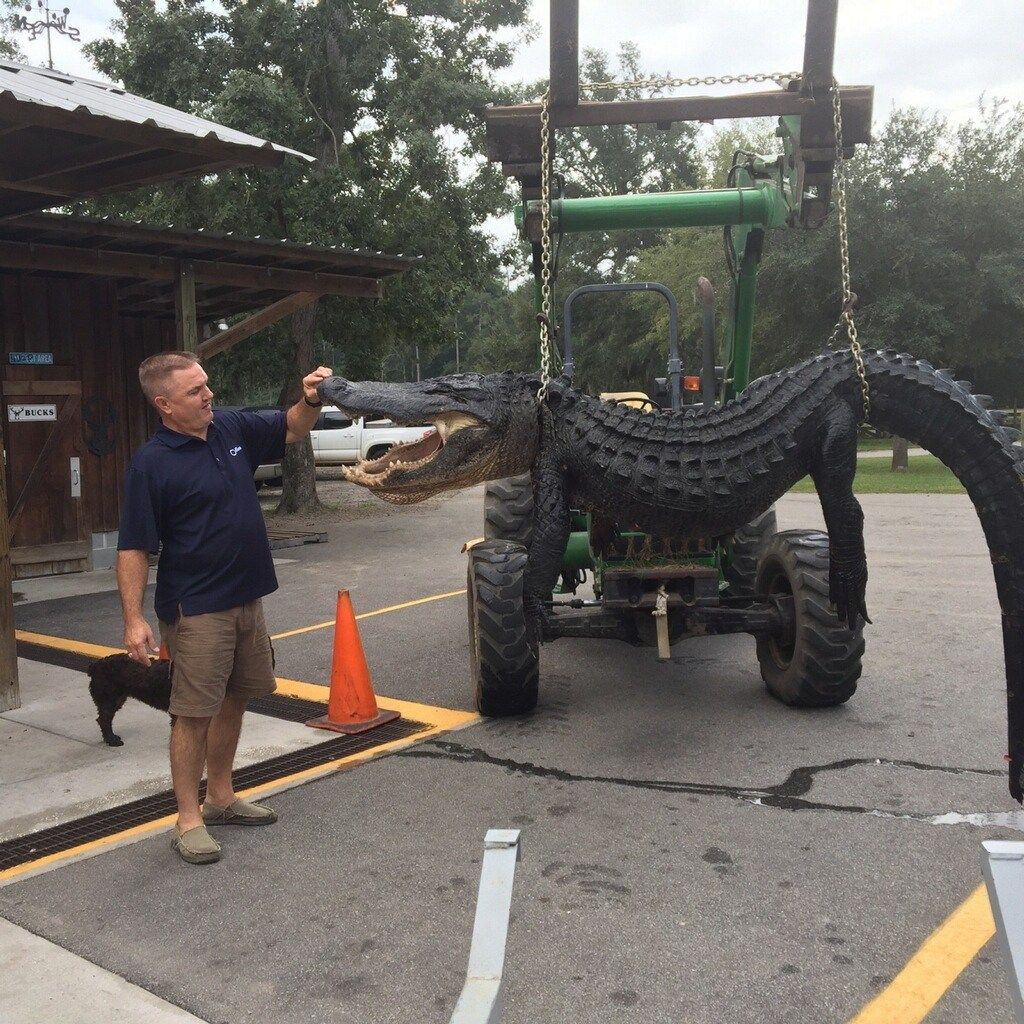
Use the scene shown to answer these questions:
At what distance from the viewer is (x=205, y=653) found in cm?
393

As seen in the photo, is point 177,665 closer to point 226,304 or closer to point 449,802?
point 449,802

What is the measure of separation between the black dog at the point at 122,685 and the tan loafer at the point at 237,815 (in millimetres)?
793

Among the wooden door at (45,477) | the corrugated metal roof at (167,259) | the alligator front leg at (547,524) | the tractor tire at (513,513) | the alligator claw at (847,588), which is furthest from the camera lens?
the wooden door at (45,477)

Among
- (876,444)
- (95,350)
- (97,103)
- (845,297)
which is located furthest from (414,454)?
(876,444)

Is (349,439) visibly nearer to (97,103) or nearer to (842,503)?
(97,103)

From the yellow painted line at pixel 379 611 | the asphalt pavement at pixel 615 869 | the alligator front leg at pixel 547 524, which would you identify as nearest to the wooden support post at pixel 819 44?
the alligator front leg at pixel 547 524

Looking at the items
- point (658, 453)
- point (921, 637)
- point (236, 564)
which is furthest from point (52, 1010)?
point (921, 637)

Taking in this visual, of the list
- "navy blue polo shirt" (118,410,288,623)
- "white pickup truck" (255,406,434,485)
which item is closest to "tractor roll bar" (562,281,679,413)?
"navy blue polo shirt" (118,410,288,623)

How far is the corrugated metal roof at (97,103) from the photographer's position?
5.39 metres

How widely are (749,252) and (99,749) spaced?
4631mm

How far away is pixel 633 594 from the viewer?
18.2 ft

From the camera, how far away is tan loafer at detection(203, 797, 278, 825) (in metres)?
4.26

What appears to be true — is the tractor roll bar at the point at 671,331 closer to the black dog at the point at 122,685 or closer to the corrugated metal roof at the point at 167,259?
the black dog at the point at 122,685

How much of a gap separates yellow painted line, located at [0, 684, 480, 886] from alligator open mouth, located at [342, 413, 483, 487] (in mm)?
1491
